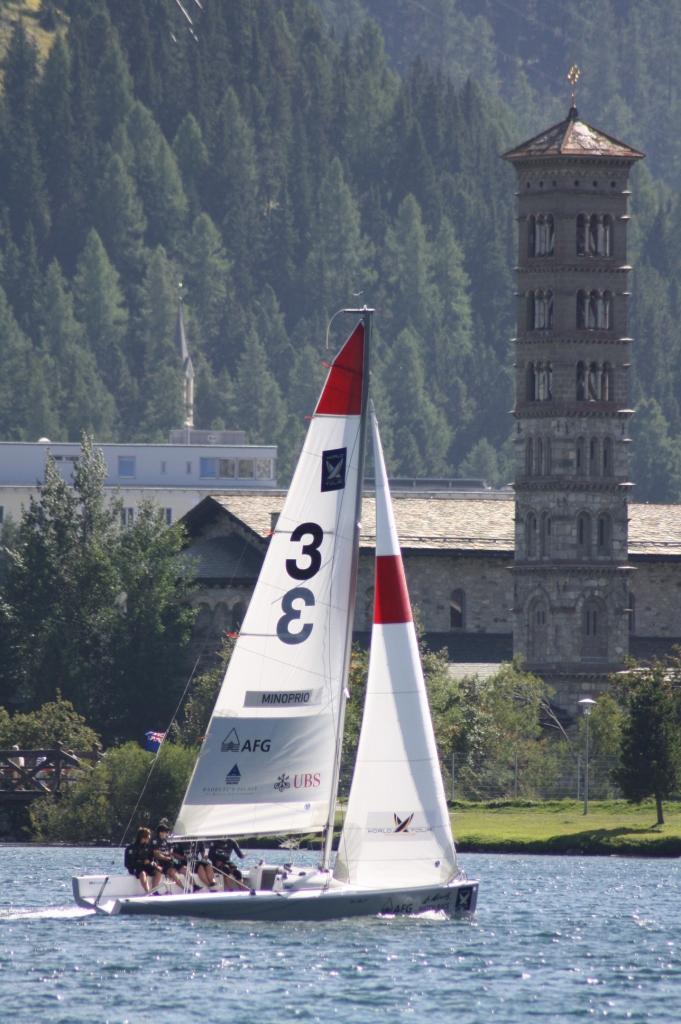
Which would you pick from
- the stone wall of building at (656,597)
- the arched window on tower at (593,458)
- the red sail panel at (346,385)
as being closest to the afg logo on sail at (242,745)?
the red sail panel at (346,385)

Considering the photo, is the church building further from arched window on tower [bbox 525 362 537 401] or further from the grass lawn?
the grass lawn

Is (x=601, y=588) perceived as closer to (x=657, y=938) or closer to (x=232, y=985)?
(x=657, y=938)

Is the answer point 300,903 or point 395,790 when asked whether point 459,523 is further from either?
point 300,903

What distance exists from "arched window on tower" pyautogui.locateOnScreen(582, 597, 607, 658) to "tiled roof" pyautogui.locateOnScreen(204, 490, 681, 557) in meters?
3.04

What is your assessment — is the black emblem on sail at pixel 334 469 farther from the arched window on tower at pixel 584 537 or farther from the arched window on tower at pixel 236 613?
the arched window on tower at pixel 236 613

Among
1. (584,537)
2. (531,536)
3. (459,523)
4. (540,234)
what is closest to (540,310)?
(540,234)

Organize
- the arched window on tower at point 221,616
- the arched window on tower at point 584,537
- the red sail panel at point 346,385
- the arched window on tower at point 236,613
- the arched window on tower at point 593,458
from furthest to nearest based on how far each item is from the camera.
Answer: the arched window on tower at point 221,616
the arched window on tower at point 236,613
the arched window on tower at point 584,537
the arched window on tower at point 593,458
the red sail panel at point 346,385

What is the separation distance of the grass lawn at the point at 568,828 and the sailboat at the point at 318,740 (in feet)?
85.1

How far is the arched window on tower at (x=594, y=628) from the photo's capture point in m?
123

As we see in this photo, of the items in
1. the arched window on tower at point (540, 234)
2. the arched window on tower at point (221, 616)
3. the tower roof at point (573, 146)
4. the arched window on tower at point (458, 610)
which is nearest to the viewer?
the tower roof at point (573, 146)

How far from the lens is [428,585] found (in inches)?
4975

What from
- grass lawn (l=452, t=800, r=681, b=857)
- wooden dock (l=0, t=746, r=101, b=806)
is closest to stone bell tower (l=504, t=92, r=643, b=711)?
grass lawn (l=452, t=800, r=681, b=857)

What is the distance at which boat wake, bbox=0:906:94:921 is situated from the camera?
63.4 meters

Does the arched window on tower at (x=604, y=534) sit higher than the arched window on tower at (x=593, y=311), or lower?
lower
